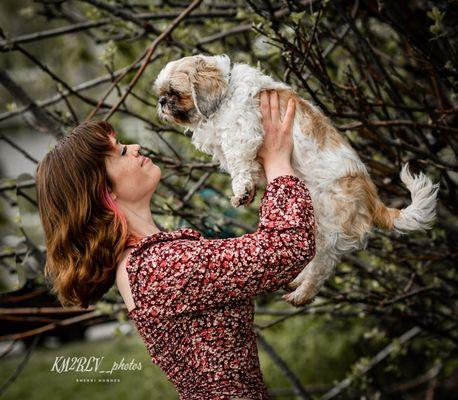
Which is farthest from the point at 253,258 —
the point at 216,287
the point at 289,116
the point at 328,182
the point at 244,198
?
the point at 289,116

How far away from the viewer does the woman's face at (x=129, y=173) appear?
2.44m

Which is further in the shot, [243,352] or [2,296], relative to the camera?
[2,296]

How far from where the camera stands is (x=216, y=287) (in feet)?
7.02

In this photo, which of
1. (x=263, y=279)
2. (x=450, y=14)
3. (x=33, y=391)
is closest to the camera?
(x=263, y=279)

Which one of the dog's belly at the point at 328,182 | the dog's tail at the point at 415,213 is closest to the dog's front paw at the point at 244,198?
the dog's belly at the point at 328,182

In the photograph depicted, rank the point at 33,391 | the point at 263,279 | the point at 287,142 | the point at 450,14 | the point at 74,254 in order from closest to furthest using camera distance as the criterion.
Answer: the point at 263,279
the point at 287,142
the point at 74,254
the point at 450,14
the point at 33,391

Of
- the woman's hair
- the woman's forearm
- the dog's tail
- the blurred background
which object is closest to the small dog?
the dog's tail

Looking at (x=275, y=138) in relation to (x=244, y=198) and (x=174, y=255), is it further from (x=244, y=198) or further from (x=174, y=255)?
(x=174, y=255)

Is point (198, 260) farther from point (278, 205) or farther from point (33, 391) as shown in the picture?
point (33, 391)

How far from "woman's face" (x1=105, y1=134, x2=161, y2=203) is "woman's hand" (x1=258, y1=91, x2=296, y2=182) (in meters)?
0.49

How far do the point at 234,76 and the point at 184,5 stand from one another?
A: 2.37 metres

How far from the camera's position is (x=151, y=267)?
7.23ft

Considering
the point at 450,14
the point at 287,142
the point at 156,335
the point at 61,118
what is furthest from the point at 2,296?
the point at 450,14

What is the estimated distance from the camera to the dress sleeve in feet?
6.77
